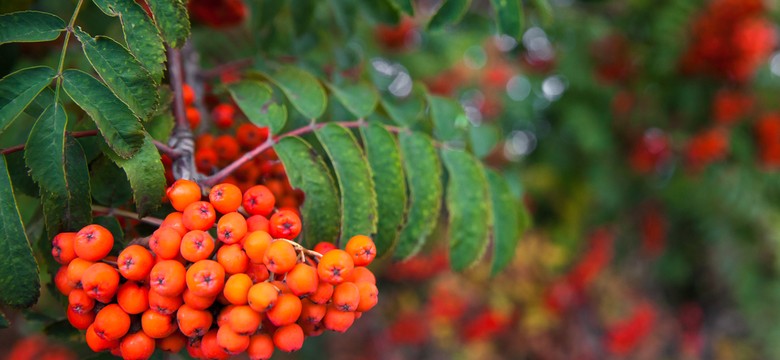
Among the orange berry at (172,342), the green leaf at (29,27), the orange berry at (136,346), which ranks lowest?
the orange berry at (172,342)

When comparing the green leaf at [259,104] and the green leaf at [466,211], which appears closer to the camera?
the green leaf at [259,104]

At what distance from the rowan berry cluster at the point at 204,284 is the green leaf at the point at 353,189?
5.2 inches

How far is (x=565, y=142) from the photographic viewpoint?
330 cm

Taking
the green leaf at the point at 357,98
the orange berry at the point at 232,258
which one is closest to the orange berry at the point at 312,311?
the orange berry at the point at 232,258

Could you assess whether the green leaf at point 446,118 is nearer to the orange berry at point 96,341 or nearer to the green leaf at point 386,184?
the green leaf at point 386,184

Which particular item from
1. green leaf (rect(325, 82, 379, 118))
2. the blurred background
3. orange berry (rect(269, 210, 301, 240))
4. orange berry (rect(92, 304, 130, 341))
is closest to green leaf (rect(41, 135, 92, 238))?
orange berry (rect(92, 304, 130, 341))

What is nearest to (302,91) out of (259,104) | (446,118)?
(259,104)

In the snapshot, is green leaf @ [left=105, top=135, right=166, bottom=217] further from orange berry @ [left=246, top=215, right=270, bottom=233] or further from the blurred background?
the blurred background

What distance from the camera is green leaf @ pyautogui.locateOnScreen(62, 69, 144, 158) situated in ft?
2.57

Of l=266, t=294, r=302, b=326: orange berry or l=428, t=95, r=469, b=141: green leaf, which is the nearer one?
l=266, t=294, r=302, b=326: orange berry

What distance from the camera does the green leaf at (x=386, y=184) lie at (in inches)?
40.6

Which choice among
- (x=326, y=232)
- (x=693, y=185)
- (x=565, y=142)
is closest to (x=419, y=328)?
(x=565, y=142)

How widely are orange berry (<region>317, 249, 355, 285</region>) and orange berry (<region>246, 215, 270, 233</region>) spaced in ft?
0.36

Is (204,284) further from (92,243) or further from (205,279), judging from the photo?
(92,243)
